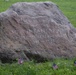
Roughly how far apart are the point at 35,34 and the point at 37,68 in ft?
4.49

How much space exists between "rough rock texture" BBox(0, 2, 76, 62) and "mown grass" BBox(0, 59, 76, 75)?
409 mm

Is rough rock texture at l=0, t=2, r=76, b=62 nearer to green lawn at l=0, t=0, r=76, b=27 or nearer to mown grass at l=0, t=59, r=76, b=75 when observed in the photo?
mown grass at l=0, t=59, r=76, b=75

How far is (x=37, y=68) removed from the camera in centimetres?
762

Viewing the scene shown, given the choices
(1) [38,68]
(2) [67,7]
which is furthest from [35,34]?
(2) [67,7]

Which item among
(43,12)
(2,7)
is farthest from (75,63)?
(2,7)

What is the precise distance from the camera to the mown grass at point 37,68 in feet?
23.4

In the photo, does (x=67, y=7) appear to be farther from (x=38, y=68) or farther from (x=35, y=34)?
(x=38, y=68)

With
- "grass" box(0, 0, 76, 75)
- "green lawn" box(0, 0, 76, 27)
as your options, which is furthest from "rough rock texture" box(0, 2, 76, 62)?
"green lawn" box(0, 0, 76, 27)

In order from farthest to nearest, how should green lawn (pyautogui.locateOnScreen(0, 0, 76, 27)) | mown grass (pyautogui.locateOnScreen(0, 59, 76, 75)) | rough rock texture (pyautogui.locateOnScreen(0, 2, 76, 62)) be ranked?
green lawn (pyautogui.locateOnScreen(0, 0, 76, 27)) < rough rock texture (pyautogui.locateOnScreen(0, 2, 76, 62)) < mown grass (pyautogui.locateOnScreen(0, 59, 76, 75))

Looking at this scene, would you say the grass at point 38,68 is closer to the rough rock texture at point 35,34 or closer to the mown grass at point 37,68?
the mown grass at point 37,68

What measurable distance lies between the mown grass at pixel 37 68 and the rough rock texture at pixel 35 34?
409mm

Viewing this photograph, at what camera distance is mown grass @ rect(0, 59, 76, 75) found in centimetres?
712

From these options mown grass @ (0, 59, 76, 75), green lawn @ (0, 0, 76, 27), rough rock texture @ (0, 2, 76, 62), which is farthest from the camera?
green lawn @ (0, 0, 76, 27)

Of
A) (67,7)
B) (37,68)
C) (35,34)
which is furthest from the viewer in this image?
(67,7)
